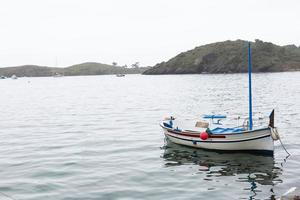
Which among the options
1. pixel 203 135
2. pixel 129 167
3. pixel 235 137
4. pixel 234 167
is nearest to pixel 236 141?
pixel 235 137

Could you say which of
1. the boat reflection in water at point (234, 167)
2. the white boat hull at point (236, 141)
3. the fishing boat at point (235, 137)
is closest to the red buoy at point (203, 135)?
the fishing boat at point (235, 137)

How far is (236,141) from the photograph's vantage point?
27516 millimetres

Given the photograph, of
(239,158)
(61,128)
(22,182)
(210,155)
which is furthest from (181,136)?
(61,128)

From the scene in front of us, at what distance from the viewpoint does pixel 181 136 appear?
30.7 m

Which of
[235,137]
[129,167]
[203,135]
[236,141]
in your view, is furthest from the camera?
[203,135]

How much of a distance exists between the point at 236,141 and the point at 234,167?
318cm

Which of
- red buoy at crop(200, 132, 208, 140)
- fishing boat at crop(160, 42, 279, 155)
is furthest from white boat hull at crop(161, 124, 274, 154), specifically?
red buoy at crop(200, 132, 208, 140)

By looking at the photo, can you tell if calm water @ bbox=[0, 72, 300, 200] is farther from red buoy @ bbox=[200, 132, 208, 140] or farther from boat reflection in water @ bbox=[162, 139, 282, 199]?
red buoy @ bbox=[200, 132, 208, 140]

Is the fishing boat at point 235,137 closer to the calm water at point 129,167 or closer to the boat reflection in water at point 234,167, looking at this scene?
the boat reflection in water at point 234,167

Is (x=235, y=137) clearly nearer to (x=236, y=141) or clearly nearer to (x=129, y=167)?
(x=236, y=141)

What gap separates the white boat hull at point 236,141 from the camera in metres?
26.6

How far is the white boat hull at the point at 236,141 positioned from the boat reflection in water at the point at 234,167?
438 millimetres

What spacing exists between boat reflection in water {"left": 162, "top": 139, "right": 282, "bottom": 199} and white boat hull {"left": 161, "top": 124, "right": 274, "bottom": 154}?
1.44 ft

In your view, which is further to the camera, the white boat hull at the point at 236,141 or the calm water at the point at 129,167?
the white boat hull at the point at 236,141
